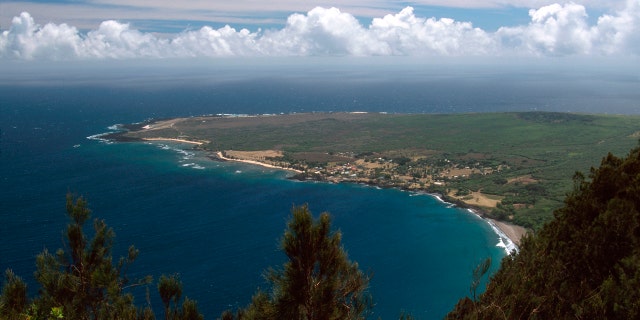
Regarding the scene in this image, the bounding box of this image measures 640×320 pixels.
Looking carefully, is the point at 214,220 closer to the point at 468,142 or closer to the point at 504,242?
the point at 504,242

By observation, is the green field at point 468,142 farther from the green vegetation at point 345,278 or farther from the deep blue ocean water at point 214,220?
the green vegetation at point 345,278

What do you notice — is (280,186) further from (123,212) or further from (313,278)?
(313,278)

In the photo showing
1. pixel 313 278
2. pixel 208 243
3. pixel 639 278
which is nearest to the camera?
pixel 313 278

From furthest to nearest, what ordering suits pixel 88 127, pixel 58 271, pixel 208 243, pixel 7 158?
1. pixel 88 127
2. pixel 7 158
3. pixel 208 243
4. pixel 58 271

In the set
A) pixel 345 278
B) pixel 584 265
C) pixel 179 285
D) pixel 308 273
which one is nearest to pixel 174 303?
pixel 179 285

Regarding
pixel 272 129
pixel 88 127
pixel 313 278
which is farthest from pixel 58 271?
pixel 88 127

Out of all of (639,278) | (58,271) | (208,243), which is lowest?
(208,243)
